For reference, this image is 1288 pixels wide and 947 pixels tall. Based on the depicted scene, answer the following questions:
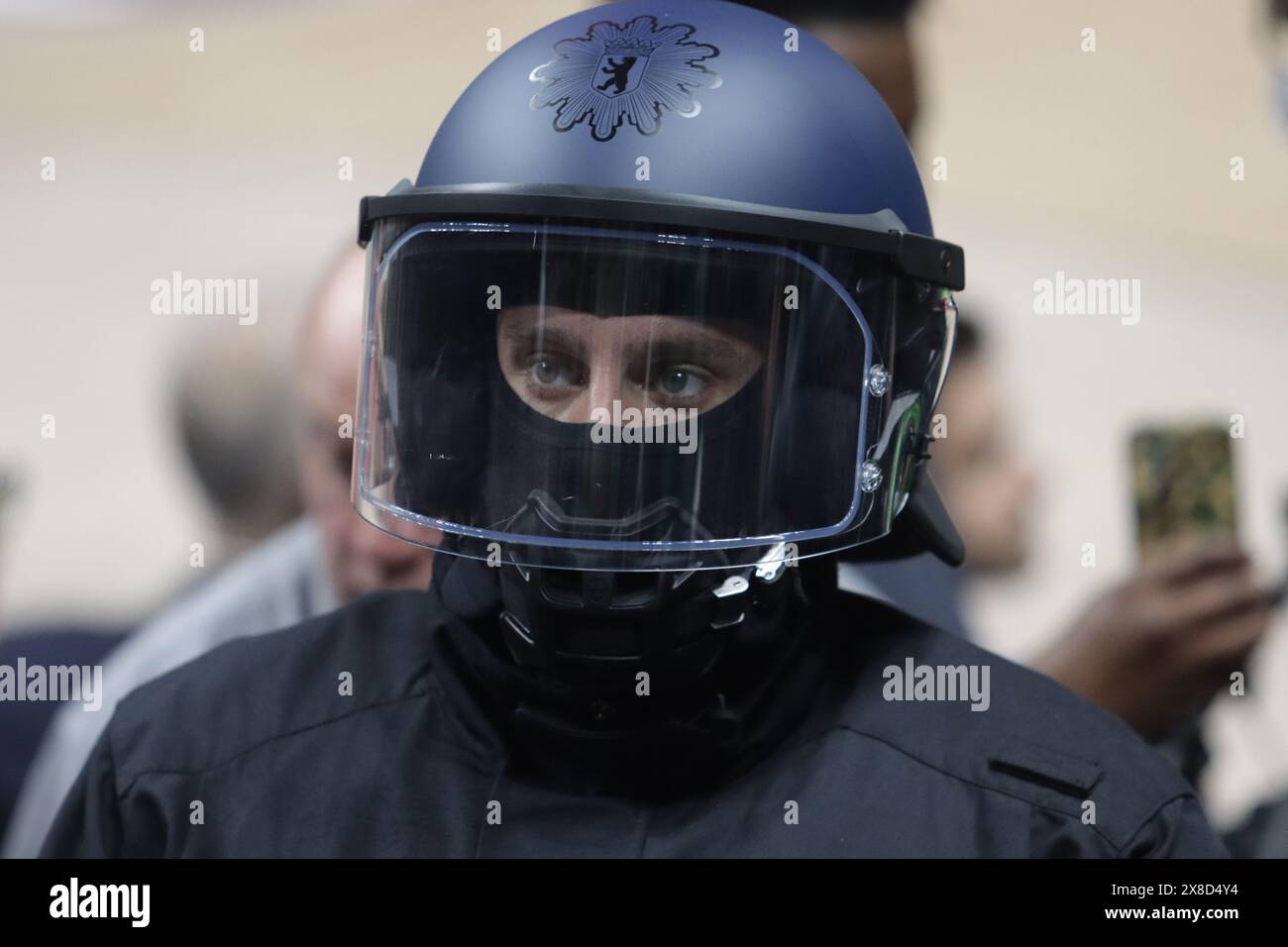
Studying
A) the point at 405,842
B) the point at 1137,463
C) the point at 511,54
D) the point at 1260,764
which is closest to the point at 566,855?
the point at 405,842

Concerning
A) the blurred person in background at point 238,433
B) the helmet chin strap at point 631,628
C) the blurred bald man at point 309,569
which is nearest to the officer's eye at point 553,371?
the helmet chin strap at point 631,628

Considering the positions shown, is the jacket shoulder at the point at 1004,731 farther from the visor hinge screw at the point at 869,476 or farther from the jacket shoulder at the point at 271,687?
the jacket shoulder at the point at 271,687

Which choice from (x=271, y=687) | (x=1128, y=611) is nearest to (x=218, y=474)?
(x=271, y=687)

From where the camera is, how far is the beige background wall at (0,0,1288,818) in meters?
2.69

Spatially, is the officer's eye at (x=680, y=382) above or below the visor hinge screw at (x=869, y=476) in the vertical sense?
above

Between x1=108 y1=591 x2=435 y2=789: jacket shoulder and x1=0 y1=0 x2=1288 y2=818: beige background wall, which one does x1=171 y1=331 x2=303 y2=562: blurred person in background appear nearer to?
x1=0 y1=0 x2=1288 y2=818: beige background wall

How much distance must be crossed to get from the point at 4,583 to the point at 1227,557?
7.45 feet

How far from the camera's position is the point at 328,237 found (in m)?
3.03

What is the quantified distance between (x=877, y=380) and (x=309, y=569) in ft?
4.23

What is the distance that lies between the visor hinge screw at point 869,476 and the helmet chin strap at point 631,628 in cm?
11

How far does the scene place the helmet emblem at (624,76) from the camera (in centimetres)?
131

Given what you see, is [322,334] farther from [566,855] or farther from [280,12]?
[566,855]

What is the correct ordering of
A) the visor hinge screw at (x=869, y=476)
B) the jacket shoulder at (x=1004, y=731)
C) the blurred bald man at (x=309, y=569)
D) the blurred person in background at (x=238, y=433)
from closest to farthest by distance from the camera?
the jacket shoulder at (x=1004, y=731) < the visor hinge screw at (x=869, y=476) < the blurred bald man at (x=309, y=569) < the blurred person in background at (x=238, y=433)

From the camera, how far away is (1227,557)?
1.98 metres
